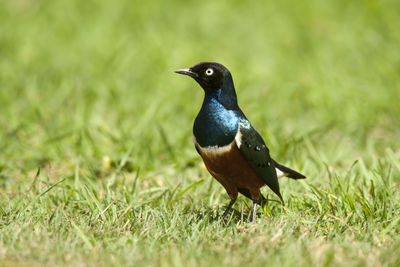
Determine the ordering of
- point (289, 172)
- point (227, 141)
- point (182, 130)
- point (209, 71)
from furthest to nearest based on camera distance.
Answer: point (182, 130) → point (289, 172) → point (209, 71) → point (227, 141)

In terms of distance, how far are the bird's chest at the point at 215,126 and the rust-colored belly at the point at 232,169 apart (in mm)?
54

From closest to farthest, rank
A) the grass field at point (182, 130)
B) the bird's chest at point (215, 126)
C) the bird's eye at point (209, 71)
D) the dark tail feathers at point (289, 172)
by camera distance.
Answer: the grass field at point (182, 130)
the bird's chest at point (215, 126)
the bird's eye at point (209, 71)
the dark tail feathers at point (289, 172)

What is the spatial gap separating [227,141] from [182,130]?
2.11 metres

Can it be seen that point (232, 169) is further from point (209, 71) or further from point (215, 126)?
point (209, 71)

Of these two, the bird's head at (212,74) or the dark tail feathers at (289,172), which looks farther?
the dark tail feathers at (289,172)

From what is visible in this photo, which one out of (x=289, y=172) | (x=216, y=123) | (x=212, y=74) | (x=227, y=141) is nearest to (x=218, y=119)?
(x=216, y=123)

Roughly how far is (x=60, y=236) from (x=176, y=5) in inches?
279

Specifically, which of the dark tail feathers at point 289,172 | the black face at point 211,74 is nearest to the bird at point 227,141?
the black face at point 211,74

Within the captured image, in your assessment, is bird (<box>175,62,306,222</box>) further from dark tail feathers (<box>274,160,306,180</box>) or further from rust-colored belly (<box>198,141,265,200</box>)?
dark tail feathers (<box>274,160,306,180</box>)

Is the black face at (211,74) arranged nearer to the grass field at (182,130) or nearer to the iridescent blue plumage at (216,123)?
the iridescent blue plumage at (216,123)

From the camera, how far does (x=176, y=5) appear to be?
958 cm

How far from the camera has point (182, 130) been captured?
18.2 feet

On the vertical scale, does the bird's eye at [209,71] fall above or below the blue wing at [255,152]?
above

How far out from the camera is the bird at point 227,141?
3.47m
